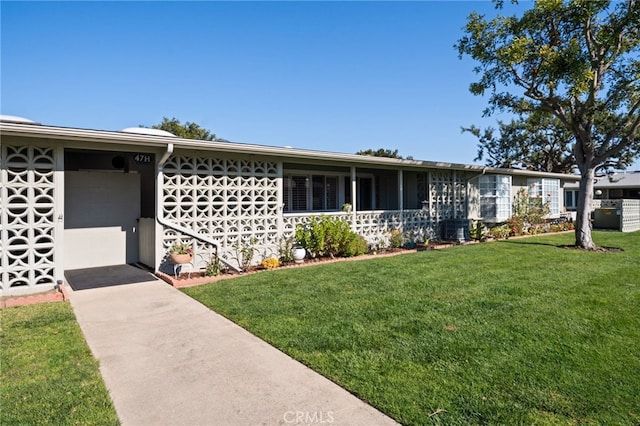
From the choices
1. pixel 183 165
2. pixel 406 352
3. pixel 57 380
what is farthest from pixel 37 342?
pixel 183 165

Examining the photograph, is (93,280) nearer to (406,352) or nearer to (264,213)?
(264,213)

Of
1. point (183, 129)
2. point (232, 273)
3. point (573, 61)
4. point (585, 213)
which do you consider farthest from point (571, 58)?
point (183, 129)

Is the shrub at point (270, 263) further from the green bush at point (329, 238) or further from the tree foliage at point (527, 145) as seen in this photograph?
the tree foliage at point (527, 145)

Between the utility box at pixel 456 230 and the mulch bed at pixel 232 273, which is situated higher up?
the utility box at pixel 456 230

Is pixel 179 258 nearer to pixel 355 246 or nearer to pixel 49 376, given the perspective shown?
pixel 49 376

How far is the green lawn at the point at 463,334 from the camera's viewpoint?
2854 millimetres

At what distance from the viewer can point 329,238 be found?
31.9 feet

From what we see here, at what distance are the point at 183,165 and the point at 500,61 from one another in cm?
953

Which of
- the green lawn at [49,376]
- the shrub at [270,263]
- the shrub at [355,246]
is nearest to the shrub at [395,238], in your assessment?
the shrub at [355,246]

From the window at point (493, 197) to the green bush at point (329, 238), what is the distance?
6990 mm

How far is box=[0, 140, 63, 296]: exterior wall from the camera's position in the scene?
6.18 meters

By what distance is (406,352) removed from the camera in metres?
3.79

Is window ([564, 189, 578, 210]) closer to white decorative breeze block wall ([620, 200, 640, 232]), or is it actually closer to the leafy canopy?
white decorative breeze block wall ([620, 200, 640, 232])

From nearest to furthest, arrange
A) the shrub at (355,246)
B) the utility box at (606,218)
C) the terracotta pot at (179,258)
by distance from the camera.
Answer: the terracotta pot at (179,258), the shrub at (355,246), the utility box at (606,218)
